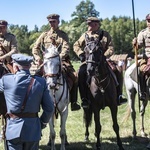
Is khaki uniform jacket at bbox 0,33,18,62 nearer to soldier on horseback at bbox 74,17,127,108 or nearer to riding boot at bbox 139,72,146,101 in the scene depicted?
soldier on horseback at bbox 74,17,127,108

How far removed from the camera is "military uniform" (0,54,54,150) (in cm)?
520

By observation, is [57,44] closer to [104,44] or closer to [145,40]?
[104,44]

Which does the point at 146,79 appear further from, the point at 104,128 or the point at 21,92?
the point at 21,92

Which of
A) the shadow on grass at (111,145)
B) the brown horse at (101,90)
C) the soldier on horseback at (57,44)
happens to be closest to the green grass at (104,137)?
the shadow on grass at (111,145)

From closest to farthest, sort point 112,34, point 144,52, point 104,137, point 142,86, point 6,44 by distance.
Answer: point 6,44 < point 142,86 < point 144,52 < point 104,137 < point 112,34

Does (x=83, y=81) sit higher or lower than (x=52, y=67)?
lower

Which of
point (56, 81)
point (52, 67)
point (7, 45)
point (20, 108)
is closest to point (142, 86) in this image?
point (56, 81)

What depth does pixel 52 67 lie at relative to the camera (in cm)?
780

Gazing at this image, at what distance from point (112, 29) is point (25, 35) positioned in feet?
88.3

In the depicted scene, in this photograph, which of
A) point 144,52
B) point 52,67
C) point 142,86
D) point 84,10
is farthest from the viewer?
point 84,10

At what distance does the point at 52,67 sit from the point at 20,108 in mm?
2689

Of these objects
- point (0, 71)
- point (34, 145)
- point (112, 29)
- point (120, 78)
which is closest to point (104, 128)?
point (120, 78)

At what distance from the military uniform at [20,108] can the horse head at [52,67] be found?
2325mm

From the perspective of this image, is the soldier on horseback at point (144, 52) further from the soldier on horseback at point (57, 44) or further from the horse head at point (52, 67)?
the horse head at point (52, 67)
